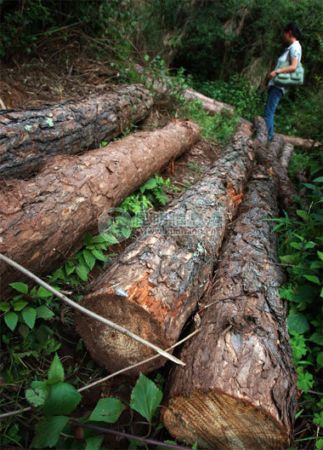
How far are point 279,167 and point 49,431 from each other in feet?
12.8

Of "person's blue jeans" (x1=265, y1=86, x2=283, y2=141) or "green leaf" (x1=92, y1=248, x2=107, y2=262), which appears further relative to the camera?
"person's blue jeans" (x1=265, y1=86, x2=283, y2=141)

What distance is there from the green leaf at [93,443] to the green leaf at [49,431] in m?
0.17

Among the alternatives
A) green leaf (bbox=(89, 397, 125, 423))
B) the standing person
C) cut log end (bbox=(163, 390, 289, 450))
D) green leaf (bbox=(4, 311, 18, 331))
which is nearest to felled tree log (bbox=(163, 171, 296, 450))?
cut log end (bbox=(163, 390, 289, 450))

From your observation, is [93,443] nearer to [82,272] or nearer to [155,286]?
[155,286]

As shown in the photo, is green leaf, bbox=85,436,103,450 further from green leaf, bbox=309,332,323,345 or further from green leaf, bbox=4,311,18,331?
green leaf, bbox=309,332,323,345

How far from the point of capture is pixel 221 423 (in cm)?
159

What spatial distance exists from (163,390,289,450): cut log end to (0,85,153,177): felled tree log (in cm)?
182

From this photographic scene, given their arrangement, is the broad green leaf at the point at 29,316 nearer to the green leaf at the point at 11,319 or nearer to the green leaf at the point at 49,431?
the green leaf at the point at 11,319

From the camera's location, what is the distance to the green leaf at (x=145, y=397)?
1.58 m

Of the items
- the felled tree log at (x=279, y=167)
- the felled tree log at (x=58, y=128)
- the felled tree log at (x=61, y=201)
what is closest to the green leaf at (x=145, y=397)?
the felled tree log at (x=61, y=201)

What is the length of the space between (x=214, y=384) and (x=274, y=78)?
15.8 feet

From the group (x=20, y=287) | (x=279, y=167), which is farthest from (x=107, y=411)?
(x=279, y=167)

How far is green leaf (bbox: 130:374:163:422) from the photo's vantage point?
1.58m

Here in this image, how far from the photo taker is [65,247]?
225 centimetres
